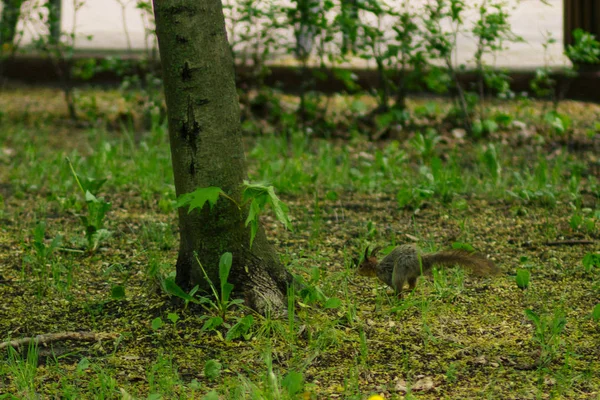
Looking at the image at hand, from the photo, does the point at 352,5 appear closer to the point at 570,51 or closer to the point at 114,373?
the point at 570,51

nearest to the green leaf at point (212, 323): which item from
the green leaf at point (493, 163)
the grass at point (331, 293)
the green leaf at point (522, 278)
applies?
the grass at point (331, 293)

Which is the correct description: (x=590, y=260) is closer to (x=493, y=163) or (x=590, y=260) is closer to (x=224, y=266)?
(x=224, y=266)

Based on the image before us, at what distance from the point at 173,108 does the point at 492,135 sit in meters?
4.53

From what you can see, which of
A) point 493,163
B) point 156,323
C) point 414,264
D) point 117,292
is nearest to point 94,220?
point 117,292

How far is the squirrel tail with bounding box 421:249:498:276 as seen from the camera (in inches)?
144

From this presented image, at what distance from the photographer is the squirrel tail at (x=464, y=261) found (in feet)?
12.0

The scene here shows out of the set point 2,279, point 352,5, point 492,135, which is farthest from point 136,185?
→ point 492,135

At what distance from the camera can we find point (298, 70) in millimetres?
8000

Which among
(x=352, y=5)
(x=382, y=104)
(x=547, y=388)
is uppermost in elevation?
(x=352, y=5)

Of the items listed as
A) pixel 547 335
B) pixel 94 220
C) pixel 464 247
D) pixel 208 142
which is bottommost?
pixel 547 335

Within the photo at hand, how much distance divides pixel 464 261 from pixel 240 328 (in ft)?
3.39

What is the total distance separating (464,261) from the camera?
3668 millimetres

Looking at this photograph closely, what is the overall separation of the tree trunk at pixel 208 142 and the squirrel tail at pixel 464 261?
68 centimetres

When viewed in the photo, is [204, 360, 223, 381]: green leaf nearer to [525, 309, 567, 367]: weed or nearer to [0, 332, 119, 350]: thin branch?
A: [0, 332, 119, 350]: thin branch
